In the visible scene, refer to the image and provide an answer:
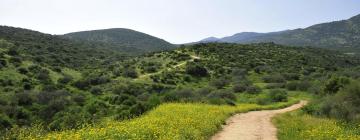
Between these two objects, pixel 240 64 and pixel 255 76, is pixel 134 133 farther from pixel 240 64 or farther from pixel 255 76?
pixel 240 64

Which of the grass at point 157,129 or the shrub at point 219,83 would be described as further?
the shrub at point 219,83

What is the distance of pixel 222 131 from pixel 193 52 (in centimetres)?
7472

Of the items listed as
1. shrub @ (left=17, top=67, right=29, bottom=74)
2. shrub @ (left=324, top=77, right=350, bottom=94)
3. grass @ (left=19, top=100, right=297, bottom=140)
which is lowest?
shrub @ (left=324, top=77, right=350, bottom=94)

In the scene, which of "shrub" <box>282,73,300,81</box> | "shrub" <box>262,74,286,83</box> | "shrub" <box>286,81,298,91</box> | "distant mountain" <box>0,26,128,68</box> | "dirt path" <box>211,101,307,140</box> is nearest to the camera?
"dirt path" <box>211,101,307,140</box>

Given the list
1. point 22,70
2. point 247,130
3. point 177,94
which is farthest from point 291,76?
point 247,130

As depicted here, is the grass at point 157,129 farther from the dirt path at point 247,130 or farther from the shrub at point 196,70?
the shrub at point 196,70

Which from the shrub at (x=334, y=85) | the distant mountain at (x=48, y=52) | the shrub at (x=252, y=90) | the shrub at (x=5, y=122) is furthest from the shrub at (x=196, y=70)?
the shrub at (x=5, y=122)

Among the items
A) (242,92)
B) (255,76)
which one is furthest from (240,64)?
(242,92)

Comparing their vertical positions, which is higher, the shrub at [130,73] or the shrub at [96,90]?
the shrub at [130,73]

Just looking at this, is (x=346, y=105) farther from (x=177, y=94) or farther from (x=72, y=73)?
(x=72, y=73)

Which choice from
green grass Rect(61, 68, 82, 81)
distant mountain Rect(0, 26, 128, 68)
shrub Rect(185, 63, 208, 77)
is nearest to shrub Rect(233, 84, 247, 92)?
shrub Rect(185, 63, 208, 77)

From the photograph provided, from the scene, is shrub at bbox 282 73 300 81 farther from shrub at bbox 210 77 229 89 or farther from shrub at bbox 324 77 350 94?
shrub at bbox 324 77 350 94

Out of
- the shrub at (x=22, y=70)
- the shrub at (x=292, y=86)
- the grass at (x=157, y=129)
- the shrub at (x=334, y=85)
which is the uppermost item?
the grass at (x=157, y=129)

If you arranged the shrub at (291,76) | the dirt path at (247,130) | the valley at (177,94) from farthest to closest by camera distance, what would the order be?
the shrub at (291,76), the dirt path at (247,130), the valley at (177,94)
